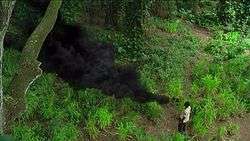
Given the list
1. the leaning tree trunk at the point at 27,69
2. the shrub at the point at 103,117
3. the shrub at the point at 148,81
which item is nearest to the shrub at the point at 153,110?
the shrub at the point at 148,81

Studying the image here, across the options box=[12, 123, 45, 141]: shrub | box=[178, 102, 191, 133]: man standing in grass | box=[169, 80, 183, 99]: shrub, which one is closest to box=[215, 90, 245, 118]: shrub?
box=[169, 80, 183, 99]: shrub

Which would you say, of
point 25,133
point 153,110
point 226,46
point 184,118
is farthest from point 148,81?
point 25,133

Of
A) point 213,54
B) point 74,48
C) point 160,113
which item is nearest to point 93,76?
point 74,48

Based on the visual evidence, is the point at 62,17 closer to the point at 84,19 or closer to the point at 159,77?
the point at 84,19

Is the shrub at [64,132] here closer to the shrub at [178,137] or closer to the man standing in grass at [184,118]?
the shrub at [178,137]

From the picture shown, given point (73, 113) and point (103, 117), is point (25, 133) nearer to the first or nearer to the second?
point (73, 113)

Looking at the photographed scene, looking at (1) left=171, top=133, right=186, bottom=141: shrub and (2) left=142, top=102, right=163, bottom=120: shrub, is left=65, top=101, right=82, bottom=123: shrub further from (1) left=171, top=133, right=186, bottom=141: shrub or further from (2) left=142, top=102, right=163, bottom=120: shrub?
(1) left=171, top=133, right=186, bottom=141: shrub

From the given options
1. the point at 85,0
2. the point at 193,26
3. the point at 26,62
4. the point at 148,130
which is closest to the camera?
the point at 26,62
